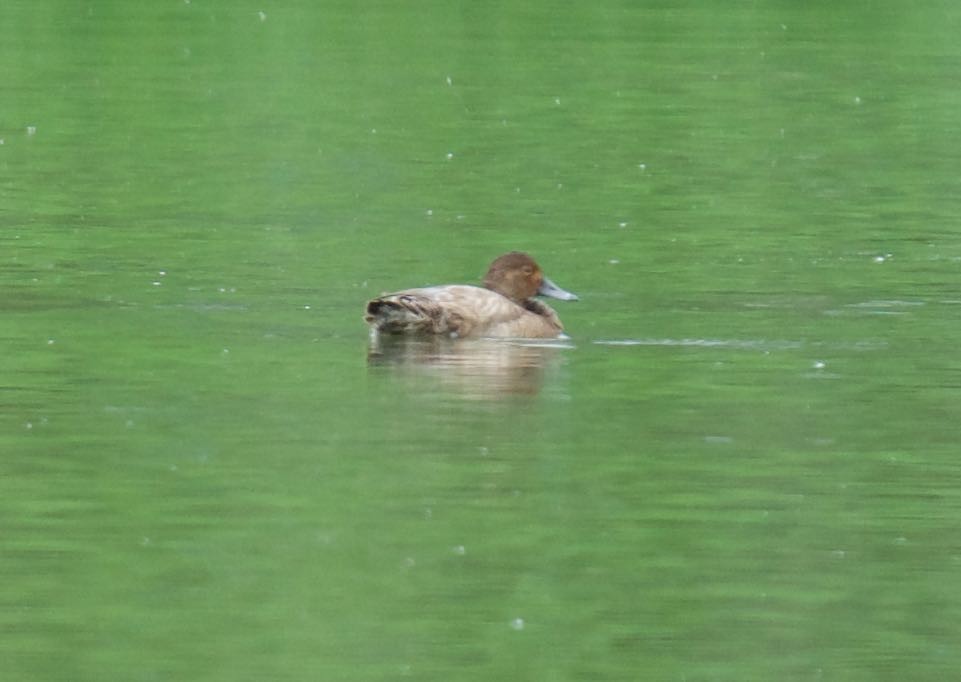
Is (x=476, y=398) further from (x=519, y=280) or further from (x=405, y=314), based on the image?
(x=519, y=280)

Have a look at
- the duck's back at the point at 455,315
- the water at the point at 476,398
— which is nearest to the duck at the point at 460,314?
the duck's back at the point at 455,315

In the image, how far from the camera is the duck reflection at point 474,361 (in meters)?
12.0

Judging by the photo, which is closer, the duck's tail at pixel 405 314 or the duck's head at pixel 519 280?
the duck's tail at pixel 405 314

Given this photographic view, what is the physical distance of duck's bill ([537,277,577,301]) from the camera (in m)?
14.1

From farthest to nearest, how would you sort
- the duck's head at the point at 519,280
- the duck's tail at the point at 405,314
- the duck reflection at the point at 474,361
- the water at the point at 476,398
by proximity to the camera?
the duck's head at the point at 519,280 → the duck's tail at the point at 405,314 → the duck reflection at the point at 474,361 → the water at the point at 476,398

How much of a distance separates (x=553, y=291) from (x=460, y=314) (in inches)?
44.1

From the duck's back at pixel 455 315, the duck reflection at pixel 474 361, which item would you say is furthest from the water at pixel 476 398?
→ the duck's back at pixel 455 315

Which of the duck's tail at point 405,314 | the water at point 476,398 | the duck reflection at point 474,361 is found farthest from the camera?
the duck's tail at point 405,314

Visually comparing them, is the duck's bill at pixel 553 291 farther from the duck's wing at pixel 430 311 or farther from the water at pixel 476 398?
the duck's wing at pixel 430 311

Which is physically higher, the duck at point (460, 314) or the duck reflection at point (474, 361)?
the duck at point (460, 314)

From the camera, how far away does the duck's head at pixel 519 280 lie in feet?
46.2

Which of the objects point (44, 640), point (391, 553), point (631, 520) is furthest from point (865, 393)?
point (44, 640)

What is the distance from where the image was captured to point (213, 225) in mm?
17469

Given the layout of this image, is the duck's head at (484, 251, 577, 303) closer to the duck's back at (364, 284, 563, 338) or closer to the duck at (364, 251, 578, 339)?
the duck at (364, 251, 578, 339)
